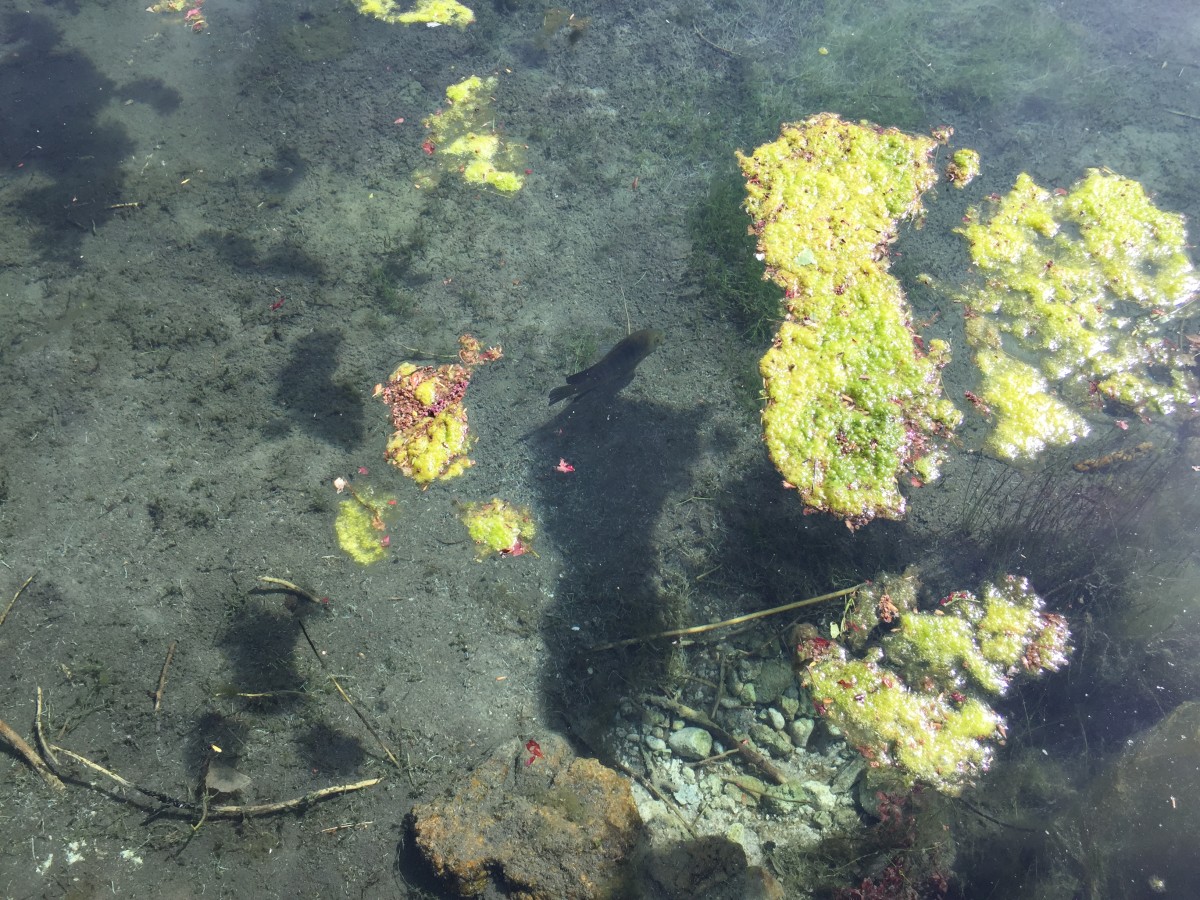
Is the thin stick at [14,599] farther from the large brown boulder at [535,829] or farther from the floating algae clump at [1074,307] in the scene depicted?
the floating algae clump at [1074,307]

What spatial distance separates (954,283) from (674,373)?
1921 mm

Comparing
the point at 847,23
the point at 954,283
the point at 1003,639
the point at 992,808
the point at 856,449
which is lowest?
the point at 992,808

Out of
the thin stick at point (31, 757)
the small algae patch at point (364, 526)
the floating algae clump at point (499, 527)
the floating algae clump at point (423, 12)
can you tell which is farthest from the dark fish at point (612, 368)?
the floating algae clump at point (423, 12)

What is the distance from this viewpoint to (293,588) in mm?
3455

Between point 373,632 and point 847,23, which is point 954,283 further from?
point 373,632

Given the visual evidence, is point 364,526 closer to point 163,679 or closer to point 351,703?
point 351,703

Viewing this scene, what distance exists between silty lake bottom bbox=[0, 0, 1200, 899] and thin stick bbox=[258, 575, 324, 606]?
0.01m

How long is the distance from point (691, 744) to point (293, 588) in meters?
2.14

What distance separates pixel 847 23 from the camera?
5.43 metres

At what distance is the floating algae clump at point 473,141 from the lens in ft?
15.5

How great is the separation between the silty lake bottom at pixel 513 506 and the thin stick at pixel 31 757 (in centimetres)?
3

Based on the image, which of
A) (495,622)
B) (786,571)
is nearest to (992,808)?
(786,571)

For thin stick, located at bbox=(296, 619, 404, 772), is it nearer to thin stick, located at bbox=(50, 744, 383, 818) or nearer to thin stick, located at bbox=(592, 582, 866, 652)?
thin stick, located at bbox=(50, 744, 383, 818)

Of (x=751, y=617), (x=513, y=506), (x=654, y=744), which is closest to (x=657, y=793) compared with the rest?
(x=654, y=744)
